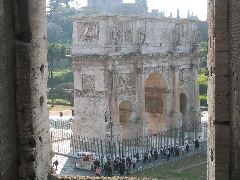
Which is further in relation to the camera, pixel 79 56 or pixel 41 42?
pixel 79 56

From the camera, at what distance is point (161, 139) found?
907 inches

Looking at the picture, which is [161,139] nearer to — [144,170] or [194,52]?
[144,170]

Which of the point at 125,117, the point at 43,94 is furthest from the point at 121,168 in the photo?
the point at 43,94

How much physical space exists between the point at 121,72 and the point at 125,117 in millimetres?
2475

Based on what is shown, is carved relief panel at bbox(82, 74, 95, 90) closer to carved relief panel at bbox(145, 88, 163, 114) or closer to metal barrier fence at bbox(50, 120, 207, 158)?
metal barrier fence at bbox(50, 120, 207, 158)

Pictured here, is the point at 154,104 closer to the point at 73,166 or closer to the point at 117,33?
the point at 117,33

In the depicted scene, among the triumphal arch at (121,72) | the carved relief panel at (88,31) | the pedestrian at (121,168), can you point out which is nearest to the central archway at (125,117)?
the triumphal arch at (121,72)

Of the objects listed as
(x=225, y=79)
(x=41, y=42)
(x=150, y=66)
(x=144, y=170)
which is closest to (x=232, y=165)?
(x=225, y=79)

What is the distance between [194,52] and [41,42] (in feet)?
60.2

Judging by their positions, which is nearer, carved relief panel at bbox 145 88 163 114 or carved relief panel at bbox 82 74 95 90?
carved relief panel at bbox 82 74 95 90

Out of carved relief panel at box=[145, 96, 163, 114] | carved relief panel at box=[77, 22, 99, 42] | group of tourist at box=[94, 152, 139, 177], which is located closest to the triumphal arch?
carved relief panel at box=[77, 22, 99, 42]

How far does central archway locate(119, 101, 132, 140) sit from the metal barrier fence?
21.9 inches

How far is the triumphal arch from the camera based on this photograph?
2148 centimetres

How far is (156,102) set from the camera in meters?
25.8
